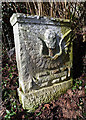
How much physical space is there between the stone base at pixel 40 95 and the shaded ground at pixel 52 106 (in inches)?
3.6

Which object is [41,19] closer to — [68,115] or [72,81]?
[72,81]

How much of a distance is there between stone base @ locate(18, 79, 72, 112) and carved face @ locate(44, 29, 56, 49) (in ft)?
3.02

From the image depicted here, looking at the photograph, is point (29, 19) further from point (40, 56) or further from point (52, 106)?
point (52, 106)

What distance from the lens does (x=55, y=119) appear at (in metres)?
1.73

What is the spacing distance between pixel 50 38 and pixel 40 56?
0.40m

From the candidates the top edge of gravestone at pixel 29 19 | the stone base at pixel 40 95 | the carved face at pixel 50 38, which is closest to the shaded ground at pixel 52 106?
the stone base at pixel 40 95

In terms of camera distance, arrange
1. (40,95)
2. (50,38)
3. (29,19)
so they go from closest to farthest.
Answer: (29,19) → (50,38) → (40,95)

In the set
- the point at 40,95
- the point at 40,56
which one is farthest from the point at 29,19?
the point at 40,95

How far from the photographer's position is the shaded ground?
5.67 ft

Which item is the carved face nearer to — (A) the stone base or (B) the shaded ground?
(A) the stone base

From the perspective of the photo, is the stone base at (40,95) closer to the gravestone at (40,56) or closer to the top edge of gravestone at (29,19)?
the gravestone at (40,56)

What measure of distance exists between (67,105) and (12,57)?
234 cm

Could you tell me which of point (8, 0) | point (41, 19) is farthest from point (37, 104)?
point (8, 0)

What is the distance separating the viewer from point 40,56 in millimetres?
1846
